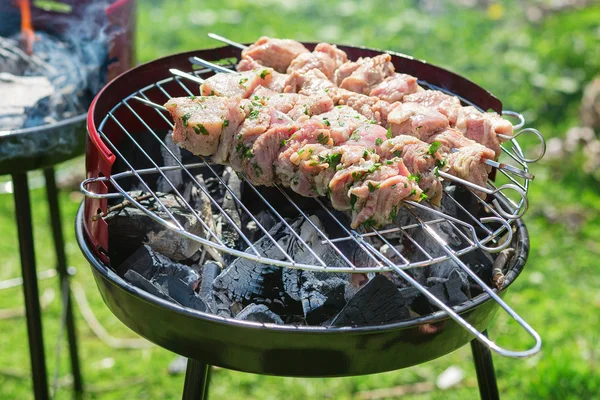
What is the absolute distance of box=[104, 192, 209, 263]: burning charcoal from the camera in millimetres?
2414

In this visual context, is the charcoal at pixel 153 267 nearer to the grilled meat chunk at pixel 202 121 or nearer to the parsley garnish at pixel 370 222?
the grilled meat chunk at pixel 202 121

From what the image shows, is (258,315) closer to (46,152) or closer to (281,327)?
(281,327)

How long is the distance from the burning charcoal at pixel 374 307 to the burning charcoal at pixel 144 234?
682 millimetres

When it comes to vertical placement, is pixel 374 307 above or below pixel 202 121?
below

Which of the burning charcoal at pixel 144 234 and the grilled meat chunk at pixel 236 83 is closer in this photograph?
the burning charcoal at pixel 144 234

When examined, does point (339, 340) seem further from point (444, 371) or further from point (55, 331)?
point (55, 331)

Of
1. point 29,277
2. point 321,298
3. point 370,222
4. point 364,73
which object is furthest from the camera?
point 29,277

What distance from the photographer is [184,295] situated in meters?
2.22

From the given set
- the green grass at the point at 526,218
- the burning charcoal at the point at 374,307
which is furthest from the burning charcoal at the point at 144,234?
the green grass at the point at 526,218

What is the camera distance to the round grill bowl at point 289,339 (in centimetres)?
193

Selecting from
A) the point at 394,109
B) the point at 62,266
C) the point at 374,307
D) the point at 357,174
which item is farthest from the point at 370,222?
the point at 62,266

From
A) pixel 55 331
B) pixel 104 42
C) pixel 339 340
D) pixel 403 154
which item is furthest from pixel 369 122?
pixel 55 331

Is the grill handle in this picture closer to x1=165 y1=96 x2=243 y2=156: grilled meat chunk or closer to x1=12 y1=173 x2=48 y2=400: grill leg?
x1=165 y1=96 x2=243 y2=156: grilled meat chunk

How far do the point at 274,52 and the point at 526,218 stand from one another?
128 inches
